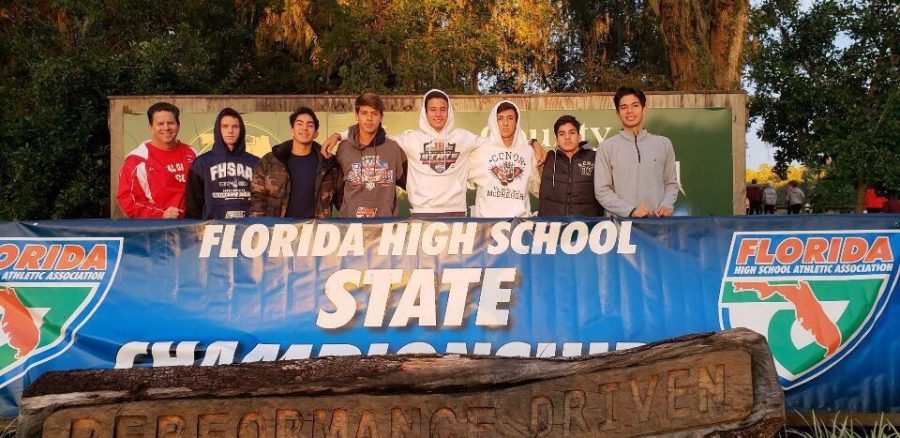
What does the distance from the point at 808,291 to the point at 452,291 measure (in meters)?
2.37

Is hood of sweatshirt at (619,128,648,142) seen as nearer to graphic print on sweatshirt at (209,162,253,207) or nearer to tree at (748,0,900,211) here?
graphic print on sweatshirt at (209,162,253,207)

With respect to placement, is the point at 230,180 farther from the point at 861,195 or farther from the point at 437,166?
the point at 861,195

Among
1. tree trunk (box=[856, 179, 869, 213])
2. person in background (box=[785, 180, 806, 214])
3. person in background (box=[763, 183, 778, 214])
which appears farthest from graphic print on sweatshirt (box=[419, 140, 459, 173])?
person in background (box=[763, 183, 778, 214])

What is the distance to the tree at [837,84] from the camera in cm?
1418

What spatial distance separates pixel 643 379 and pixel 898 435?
2.09 metres

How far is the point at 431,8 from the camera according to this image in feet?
76.6

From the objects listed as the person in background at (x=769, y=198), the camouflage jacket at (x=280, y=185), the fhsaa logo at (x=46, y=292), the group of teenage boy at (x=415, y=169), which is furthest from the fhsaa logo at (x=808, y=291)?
the person in background at (x=769, y=198)

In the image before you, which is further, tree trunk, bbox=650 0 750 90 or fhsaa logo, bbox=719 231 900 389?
tree trunk, bbox=650 0 750 90

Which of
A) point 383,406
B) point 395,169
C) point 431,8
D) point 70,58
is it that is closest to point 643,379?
point 383,406

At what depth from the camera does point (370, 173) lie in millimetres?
7078

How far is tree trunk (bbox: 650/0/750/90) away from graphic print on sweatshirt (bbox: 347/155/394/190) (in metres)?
16.2

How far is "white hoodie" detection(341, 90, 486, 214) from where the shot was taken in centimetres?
711

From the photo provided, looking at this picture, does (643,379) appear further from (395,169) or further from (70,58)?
(70,58)

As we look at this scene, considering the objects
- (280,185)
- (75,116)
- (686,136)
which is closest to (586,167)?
(280,185)
